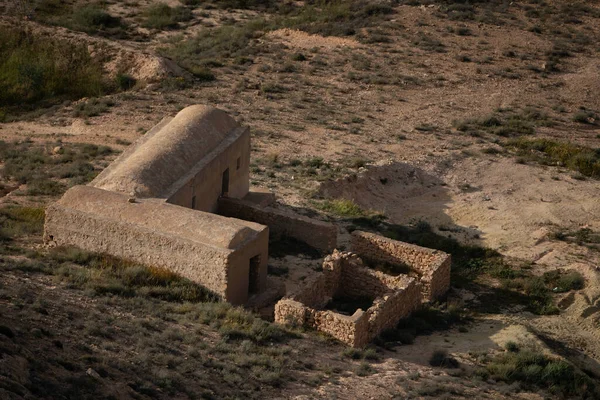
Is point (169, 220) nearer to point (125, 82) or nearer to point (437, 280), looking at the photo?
point (437, 280)

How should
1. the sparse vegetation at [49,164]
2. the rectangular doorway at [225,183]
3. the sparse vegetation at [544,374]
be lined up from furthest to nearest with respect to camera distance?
the sparse vegetation at [49,164] < the rectangular doorway at [225,183] < the sparse vegetation at [544,374]

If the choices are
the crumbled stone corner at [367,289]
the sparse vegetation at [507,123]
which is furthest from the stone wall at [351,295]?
the sparse vegetation at [507,123]

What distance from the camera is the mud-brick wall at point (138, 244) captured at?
19.5m

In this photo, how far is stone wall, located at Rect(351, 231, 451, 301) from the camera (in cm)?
2189

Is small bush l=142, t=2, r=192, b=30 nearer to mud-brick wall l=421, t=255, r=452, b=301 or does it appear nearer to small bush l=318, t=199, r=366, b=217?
small bush l=318, t=199, r=366, b=217

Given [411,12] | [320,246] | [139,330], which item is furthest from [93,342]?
[411,12]

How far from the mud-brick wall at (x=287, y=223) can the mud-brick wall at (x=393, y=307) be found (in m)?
3.30

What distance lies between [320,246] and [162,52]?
58.1ft

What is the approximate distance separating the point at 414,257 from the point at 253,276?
4.06 m

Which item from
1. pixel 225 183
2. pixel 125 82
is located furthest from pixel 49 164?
pixel 125 82

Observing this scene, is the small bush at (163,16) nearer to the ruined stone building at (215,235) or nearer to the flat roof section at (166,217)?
the ruined stone building at (215,235)

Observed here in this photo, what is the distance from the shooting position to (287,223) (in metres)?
24.0

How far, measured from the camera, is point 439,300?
22.3 metres

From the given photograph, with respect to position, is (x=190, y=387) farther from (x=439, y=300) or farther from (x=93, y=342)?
(x=439, y=300)
